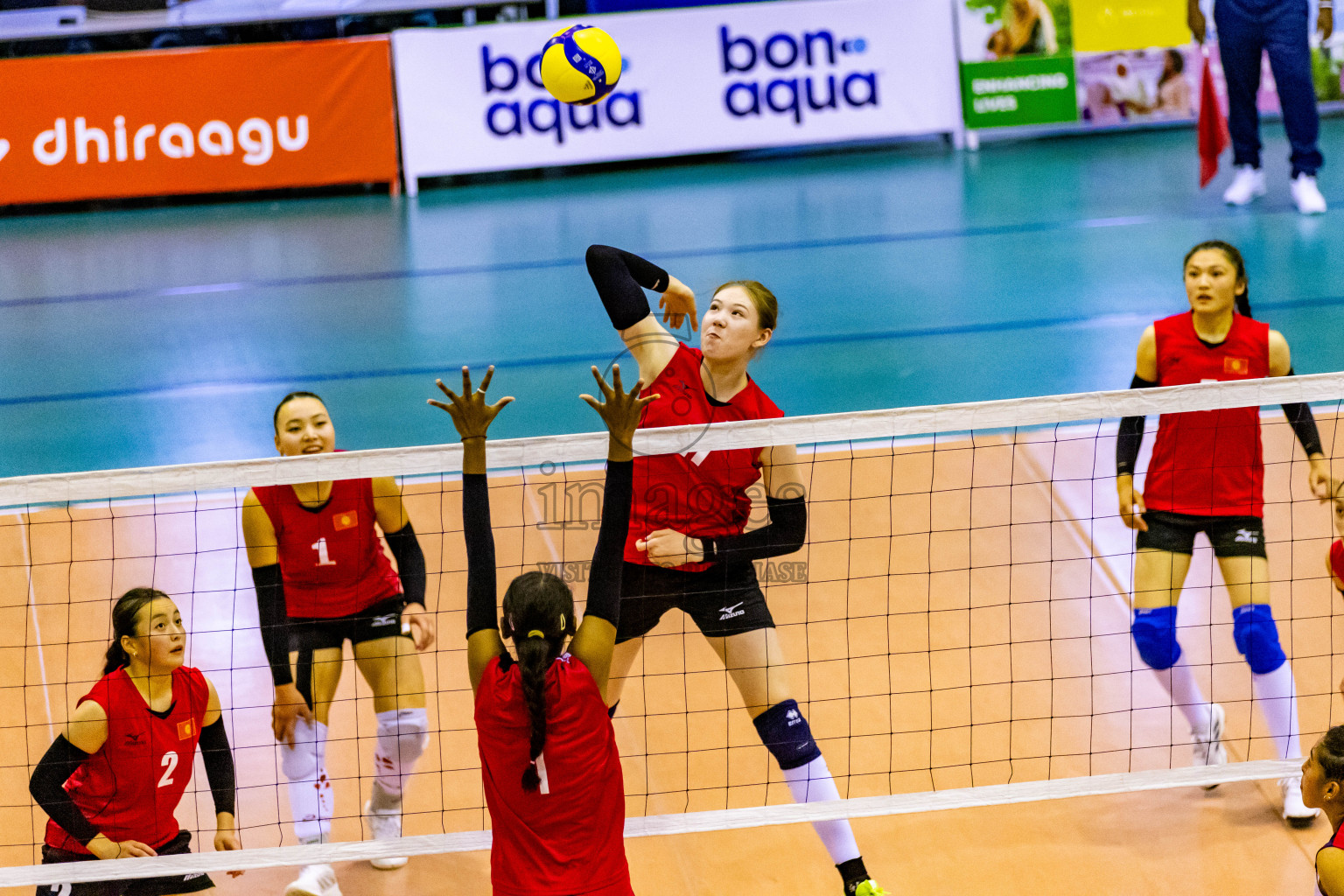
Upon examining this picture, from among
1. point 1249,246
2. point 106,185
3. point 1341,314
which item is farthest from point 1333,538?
point 106,185

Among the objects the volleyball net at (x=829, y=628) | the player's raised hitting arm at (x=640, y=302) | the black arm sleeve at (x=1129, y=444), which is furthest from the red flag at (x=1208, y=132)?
the player's raised hitting arm at (x=640, y=302)

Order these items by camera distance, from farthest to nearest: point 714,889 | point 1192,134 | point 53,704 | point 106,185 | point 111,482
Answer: point 1192,134 < point 106,185 < point 53,704 < point 714,889 < point 111,482

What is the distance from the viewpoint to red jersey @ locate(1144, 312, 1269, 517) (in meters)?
4.68

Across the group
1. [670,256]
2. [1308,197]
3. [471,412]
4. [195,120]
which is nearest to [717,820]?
[471,412]

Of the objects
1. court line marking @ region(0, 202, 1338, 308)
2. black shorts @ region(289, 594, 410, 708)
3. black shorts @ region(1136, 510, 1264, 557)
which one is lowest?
black shorts @ region(289, 594, 410, 708)

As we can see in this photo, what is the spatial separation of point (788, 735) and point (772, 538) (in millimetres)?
612

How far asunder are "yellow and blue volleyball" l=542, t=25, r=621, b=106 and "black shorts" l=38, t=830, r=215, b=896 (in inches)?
A: 160

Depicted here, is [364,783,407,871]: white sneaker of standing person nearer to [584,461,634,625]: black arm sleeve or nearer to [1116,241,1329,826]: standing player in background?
[584,461,634,625]: black arm sleeve

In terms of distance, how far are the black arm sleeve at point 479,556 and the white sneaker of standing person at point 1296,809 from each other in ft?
9.57

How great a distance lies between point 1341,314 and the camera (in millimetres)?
8930

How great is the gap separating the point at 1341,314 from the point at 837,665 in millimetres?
5265

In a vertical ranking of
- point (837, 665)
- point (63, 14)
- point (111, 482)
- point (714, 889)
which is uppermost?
point (63, 14)

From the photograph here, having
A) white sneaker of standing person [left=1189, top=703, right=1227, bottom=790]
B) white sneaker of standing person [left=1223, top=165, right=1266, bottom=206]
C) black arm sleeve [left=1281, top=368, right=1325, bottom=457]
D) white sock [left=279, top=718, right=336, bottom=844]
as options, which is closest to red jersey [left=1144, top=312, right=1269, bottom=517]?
black arm sleeve [left=1281, top=368, right=1325, bottom=457]

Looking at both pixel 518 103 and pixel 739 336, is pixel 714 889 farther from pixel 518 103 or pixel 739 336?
pixel 518 103
